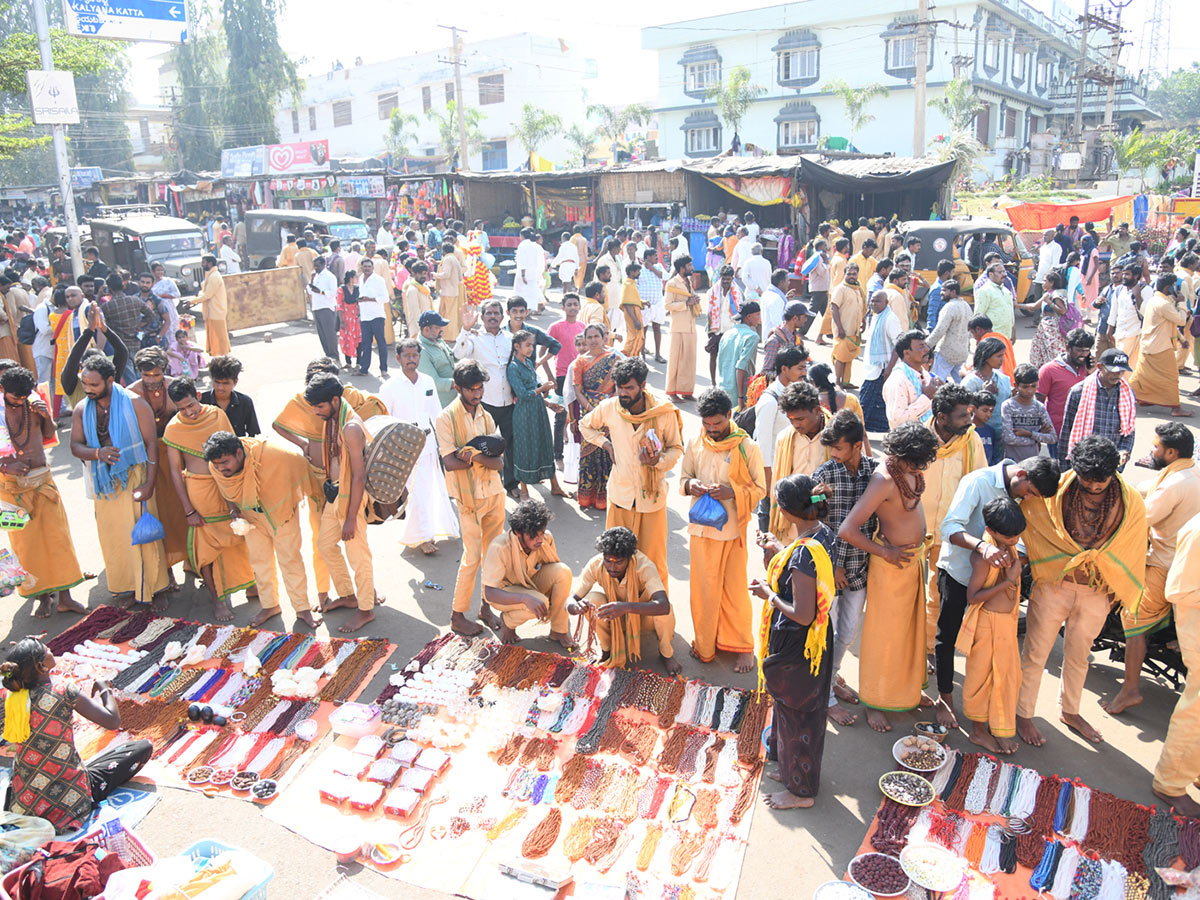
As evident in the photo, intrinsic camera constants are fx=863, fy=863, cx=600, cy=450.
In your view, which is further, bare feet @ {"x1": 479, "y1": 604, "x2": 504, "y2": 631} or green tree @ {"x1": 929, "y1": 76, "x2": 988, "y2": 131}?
green tree @ {"x1": 929, "y1": 76, "x2": 988, "y2": 131}

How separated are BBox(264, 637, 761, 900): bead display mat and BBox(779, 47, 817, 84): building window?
164 ft

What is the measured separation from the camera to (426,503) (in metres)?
6.66

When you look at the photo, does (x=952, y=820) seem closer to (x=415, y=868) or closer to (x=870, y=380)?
(x=415, y=868)

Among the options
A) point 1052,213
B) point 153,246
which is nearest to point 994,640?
point 1052,213

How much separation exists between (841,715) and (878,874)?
1.10 meters

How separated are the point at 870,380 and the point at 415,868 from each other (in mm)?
6596

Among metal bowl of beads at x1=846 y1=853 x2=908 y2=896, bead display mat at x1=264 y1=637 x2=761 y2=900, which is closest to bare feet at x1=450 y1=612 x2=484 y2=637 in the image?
bead display mat at x1=264 y1=637 x2=761 y2=900

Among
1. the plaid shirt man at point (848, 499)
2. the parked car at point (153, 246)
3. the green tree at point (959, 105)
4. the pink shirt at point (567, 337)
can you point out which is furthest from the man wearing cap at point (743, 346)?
the green tree at point (959, 105)

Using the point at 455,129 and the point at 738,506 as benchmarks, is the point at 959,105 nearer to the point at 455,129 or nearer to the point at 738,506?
the point at 455,129

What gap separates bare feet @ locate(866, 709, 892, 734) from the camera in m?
4.39

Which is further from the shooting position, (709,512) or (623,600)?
(623,600)

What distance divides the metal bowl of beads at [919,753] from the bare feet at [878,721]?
0.13m

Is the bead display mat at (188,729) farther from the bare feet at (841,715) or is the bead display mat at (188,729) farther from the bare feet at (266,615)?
the bare feet at (841,715)

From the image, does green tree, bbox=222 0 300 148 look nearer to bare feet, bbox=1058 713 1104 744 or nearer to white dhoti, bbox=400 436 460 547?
white dhoti, bbox=400 436 460 547
